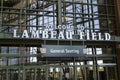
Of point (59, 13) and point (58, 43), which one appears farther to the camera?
point (59, 13)

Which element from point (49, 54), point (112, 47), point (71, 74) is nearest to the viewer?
point (49, 54)

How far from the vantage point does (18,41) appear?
75.9ft

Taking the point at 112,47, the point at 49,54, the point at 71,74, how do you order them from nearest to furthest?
the point at 49,54 < the point at 71,74 < the point at 112,47

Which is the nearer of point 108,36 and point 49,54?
point 49,54

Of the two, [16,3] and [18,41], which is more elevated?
[16,3]

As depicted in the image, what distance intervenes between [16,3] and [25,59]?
16.2 ft

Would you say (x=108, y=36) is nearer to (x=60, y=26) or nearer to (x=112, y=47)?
(x=112, y=47)

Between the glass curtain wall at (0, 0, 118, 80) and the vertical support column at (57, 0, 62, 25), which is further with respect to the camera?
the vertical support column at (57, 0, 62, 25)

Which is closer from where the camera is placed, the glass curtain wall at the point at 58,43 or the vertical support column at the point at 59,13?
the glass curtain wall at the point at 58,43

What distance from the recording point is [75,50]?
23250 mm

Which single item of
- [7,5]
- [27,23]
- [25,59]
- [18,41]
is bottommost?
[25,59]

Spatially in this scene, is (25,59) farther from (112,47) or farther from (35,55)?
(112,47)

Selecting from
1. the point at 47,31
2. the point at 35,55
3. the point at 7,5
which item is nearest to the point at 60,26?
the point at 47,31

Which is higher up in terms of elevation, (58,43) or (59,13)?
(59,13)
